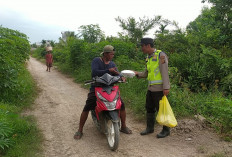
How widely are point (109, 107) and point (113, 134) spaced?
48 centimetres

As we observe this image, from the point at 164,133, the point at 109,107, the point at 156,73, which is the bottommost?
the point at 164,133

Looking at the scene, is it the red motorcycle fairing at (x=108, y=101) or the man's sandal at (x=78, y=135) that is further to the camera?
the man's sandal at (x=78, y=135)

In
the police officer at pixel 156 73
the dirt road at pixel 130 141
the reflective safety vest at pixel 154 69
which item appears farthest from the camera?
the reflective safety vest at pixel 154 69

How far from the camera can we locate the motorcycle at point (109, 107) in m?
3.52

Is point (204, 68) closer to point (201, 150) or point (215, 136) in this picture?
point (215, 136)

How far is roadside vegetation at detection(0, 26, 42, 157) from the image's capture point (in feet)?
11.4

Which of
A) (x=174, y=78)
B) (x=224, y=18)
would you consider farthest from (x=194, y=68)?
(x=224, y=18)

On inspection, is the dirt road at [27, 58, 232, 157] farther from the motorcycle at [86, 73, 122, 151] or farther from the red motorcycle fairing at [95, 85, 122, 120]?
the red motorcycle fairing at [95, 85, 122, 120]

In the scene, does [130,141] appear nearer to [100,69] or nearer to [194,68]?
[100,69]

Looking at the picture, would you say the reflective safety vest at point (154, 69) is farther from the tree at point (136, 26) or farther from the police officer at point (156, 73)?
the tree at point (136, 26)

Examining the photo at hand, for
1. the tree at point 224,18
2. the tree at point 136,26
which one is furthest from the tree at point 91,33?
the tree at point 224,18

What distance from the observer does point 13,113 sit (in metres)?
4.70

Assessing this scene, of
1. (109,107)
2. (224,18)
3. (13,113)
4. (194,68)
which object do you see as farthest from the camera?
(224,18)

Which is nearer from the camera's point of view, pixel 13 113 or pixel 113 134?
pixel 113 134
